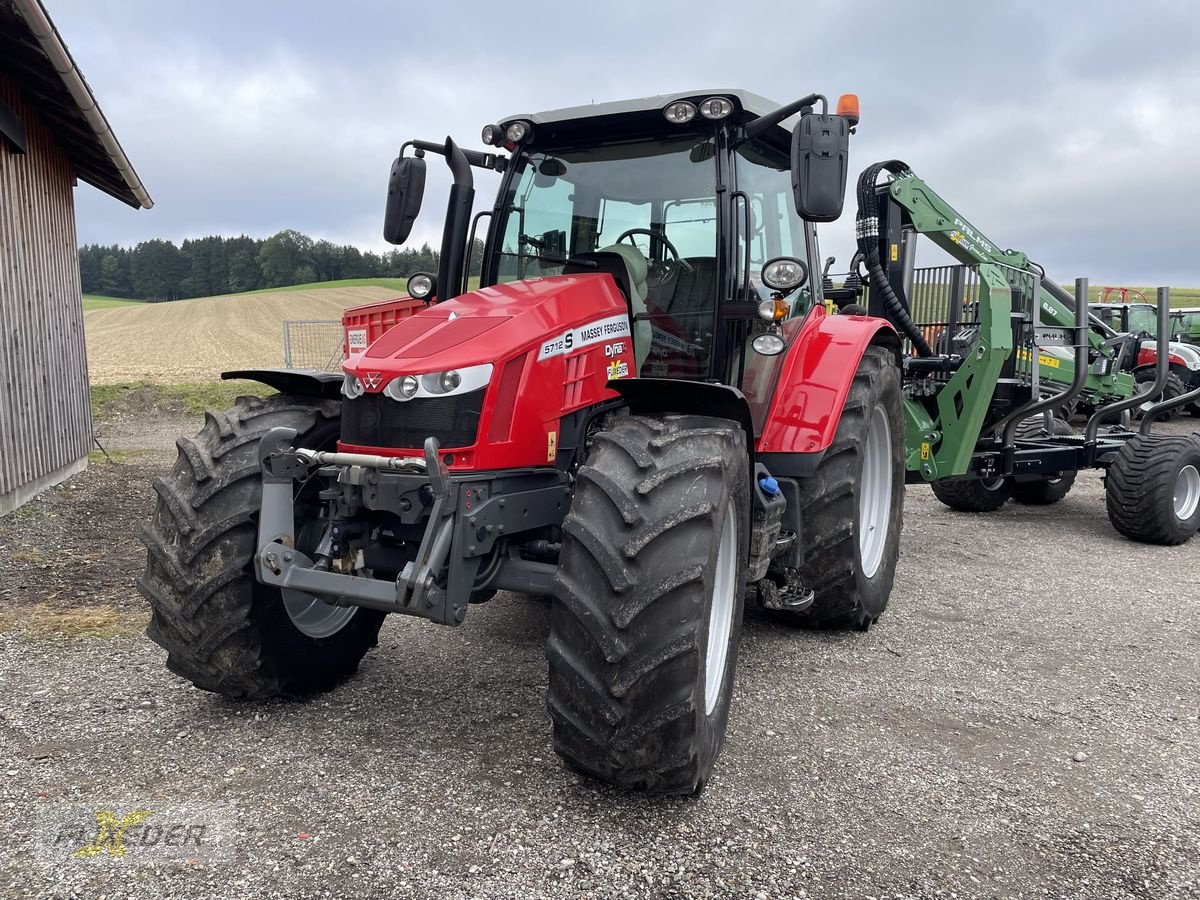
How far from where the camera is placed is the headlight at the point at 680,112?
380 centimetres

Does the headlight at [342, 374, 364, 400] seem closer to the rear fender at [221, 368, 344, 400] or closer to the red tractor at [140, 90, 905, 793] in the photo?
the red tractor at [140, 90, 905, 793]

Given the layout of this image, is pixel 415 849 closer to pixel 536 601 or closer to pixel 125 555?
pixel 536 601

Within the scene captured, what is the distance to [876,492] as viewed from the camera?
533 centimetres

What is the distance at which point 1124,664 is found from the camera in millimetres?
4480

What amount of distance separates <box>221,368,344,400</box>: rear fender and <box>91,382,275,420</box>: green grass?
13389mm

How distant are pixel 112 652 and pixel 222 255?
230 feet

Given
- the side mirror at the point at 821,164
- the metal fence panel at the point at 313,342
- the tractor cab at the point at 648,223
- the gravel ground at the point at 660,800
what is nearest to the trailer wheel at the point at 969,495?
the gravel ground at the point at 660,800

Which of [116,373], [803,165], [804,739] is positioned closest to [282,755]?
[804,739]

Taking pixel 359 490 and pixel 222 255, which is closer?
pixel 359 490

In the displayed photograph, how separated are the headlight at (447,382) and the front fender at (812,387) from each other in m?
1.51

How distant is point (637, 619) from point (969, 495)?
21.8 feet

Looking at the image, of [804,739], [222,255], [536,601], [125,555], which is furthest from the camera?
[222,255]

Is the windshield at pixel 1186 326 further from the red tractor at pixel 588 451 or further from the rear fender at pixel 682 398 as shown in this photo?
the rear fender at pixel 682 398

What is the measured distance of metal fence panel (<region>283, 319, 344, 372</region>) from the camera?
23.2m
